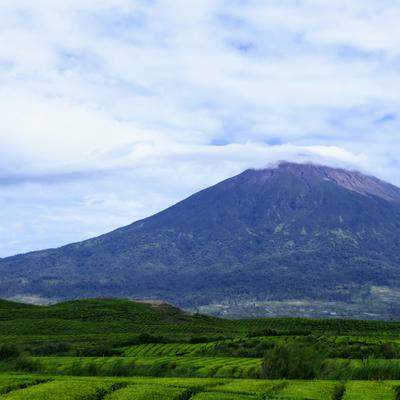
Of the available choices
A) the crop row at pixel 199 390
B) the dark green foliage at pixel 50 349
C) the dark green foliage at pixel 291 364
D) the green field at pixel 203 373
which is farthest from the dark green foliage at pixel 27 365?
the dark green foliage at pixel 50 349

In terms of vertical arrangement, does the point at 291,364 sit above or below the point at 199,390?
below

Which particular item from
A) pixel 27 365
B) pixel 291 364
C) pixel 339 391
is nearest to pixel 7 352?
pixel 27 365

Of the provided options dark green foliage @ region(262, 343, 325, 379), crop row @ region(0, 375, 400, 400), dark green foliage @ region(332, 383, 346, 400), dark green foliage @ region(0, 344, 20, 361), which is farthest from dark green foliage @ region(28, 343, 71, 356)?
dark green foliage @ region(332, 383, 346, 400)

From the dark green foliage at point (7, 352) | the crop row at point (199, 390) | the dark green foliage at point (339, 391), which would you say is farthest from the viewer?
the dark green foliage at point (7, 352)

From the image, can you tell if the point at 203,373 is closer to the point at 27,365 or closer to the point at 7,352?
the point at 27,365

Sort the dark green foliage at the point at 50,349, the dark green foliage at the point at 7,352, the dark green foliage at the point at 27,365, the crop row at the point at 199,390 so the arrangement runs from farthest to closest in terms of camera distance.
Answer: the dark green foliage at the point at 50,349
the dark green foliage at the point at 7,352
the dark green foliage at the point at 27,365
the crop row at the point at 199,390

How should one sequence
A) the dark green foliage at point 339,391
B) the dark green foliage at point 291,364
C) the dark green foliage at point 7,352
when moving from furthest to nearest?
1. the dark green foliage at point 7,352
2. the dark green foliage at point 291,364
3. the dark green foliage at point 339,391

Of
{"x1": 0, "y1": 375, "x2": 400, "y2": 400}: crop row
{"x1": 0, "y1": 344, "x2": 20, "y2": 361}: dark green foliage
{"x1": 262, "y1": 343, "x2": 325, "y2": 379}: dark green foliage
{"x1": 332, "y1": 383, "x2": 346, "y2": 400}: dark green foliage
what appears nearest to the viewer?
{"x1": 0, "y1": 375, "x2": 400, "y2": 400}: crop row

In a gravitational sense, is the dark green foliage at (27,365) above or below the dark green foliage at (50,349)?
above

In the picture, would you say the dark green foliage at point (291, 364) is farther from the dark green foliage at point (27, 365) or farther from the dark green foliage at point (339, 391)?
the dark green foliage at point (27, 365)

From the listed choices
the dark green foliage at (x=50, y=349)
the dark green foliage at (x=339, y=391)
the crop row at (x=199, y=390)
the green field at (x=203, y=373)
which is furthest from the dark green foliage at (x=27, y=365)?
the dark green foliage at (x=50, y=349)

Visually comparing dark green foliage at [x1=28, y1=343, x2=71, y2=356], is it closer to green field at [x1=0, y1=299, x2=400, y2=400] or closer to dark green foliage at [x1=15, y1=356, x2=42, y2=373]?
green field at [x1=0, y1=299, x2=400, y2=400]

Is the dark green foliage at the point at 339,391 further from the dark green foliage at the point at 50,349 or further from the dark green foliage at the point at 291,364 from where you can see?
the dark green foliage at the point at 50,349

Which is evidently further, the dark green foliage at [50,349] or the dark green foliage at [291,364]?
the dark green foliage at [50,349]
